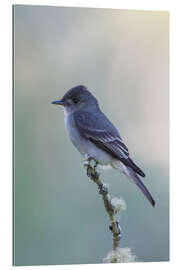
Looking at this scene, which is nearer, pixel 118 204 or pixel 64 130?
pixel 118 204

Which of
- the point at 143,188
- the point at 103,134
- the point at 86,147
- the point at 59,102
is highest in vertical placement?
the point at 59,102

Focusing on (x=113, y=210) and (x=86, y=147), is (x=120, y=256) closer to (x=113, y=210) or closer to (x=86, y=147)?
(x=113, y=210)

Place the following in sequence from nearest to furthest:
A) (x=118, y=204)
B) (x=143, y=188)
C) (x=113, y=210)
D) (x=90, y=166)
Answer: (x=113, y=210), (x=118, y=204), (x=90, y=166), (x=143, y=188)

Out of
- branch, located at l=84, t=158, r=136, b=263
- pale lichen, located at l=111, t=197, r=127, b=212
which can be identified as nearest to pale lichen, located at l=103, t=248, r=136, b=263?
branch, located at l=84, t=158, r=136, b=263

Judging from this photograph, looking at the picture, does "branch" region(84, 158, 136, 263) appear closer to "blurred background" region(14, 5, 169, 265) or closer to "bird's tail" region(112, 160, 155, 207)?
"blurred background" region(14, 5, 169, 265)

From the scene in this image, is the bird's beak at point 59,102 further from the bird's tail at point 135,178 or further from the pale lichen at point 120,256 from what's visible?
the pale lichen at point 120,256

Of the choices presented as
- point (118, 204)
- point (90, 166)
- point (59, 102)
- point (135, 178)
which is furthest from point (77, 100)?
point (118, 204)
